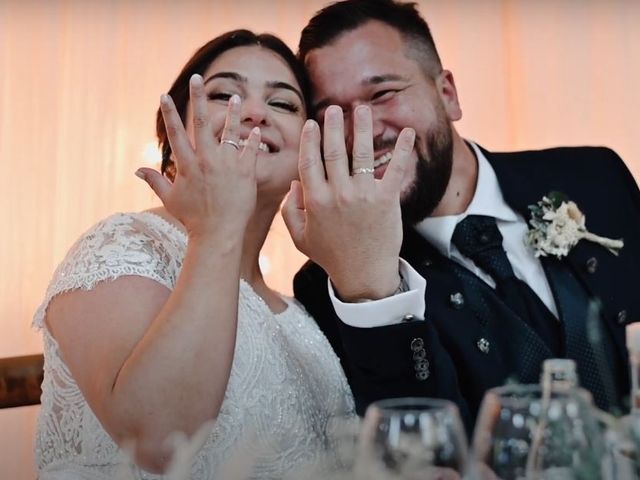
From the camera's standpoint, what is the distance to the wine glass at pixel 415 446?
1.95 ft

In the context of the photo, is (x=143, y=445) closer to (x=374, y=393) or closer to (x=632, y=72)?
(x=374, y=393)

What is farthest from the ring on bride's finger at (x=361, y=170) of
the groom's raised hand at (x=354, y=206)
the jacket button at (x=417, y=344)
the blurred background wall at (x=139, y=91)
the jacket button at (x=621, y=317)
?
the blurred background wall at (x=139, y=91)

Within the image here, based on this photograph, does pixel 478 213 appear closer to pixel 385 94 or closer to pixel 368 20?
pixel 385 94

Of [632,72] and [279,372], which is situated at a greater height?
[632,72]

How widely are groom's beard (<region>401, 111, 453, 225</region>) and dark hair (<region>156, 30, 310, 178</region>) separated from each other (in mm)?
278

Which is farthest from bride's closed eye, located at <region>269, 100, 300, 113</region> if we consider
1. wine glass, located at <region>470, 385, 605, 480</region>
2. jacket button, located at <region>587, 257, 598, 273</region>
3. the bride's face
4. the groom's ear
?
wine glass, located at <region>470, 385, 605, 480</region>

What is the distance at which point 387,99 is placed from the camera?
1.83m

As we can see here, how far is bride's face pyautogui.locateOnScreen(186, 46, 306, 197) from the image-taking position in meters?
1.58

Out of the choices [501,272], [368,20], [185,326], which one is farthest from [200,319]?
[368,20]

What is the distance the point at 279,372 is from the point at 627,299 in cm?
74

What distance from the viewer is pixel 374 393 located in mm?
1389

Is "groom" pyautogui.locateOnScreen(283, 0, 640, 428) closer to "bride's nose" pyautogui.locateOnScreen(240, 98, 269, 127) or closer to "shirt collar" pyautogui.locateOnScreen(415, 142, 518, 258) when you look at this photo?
"shirt collar" pyautogui.locateOnScreen(415, 142, 518, 258)

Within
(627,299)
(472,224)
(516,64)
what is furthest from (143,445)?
(516,64)

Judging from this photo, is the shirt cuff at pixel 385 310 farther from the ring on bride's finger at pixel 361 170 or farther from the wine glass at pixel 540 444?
the wine glass at pixel 540 444
